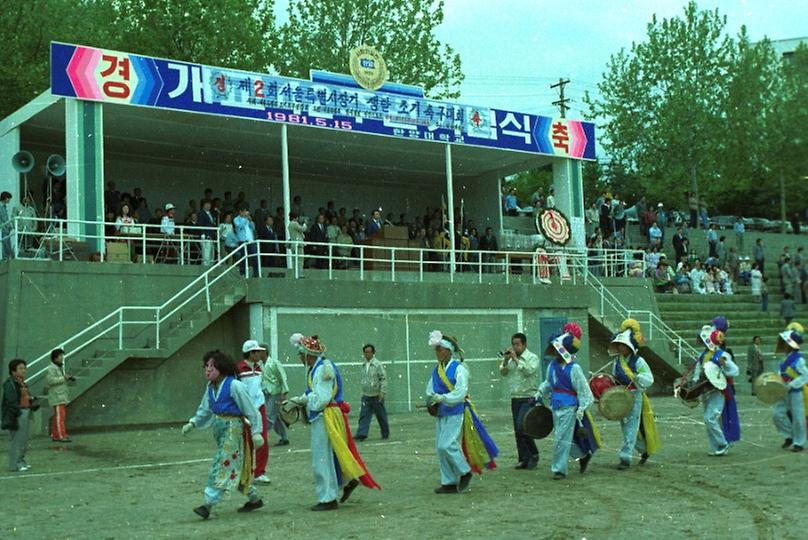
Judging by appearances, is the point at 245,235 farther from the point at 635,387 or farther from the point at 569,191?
the point at 635,387

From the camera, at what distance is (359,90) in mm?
26203

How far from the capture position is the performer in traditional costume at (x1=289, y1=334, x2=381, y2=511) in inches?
443

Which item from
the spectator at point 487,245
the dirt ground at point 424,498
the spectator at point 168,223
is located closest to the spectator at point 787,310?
the spectator at point 487,245

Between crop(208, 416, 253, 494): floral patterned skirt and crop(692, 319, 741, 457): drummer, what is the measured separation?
Result: 21.8ft

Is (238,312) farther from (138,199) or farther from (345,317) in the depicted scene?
(138,199)

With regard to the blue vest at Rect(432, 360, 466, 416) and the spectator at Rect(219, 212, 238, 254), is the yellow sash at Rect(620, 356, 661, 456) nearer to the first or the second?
the blue vest at Rect(432, 360, 466, 416)

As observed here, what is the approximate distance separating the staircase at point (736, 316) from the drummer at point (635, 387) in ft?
50.7

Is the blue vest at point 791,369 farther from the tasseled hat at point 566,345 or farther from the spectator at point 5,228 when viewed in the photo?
the spectator at point 5,228

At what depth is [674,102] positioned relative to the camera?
43125 mm

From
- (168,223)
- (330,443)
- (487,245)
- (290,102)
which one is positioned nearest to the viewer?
(330,443)

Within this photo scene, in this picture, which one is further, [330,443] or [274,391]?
[274,391]

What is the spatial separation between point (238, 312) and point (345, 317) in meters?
2.26

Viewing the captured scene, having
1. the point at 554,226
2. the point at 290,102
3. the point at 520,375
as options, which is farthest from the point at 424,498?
the point at 554,226

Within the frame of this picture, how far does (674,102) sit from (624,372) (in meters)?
31.0
